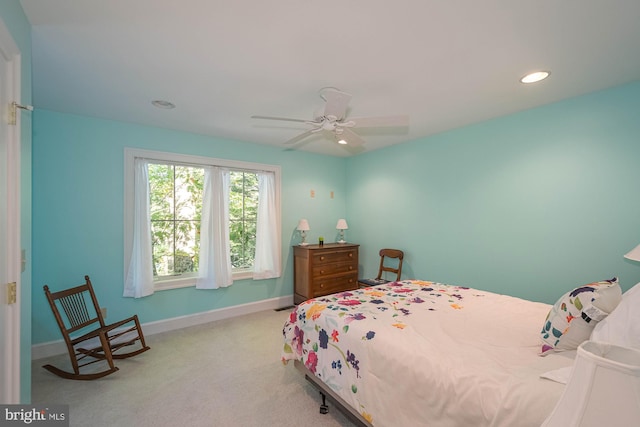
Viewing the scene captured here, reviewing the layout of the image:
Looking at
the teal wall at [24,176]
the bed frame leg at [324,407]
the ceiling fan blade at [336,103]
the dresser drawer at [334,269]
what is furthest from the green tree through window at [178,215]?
the bed frame leg at [324,407]

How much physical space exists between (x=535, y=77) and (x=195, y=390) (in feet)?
11.8

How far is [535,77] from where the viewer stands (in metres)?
2.12

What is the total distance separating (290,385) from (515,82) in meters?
3.03

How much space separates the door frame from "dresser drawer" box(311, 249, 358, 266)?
3.04 m

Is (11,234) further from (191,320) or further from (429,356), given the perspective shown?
(191,320)

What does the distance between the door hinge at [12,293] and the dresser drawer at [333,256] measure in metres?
3.05

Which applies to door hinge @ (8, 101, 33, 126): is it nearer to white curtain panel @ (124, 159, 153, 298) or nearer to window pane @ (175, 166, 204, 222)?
white curtain panel @ (124, 159, 153, 298)

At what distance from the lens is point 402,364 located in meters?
1.44

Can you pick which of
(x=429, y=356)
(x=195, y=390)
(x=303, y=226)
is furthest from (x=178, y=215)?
(x=429, y=356)

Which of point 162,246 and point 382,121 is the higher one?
point 382,121

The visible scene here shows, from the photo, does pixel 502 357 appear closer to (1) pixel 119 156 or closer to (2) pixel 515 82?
(2) pixel 515 82

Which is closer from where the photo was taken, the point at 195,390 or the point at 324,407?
the point at 324,407

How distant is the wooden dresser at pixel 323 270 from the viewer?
4012mm

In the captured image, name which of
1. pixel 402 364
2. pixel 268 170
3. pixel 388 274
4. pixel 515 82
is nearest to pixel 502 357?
pixel 402 364
